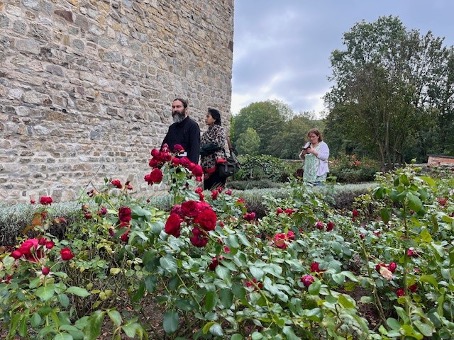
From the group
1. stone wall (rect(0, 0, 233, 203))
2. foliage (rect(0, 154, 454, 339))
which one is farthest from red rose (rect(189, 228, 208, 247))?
stone wall (rect(0, 0, 233, 203))

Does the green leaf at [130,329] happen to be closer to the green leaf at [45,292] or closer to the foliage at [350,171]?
the green leaf at [45,292]

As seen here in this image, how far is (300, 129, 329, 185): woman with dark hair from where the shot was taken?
5.59 meters

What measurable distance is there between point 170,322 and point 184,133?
3.14m

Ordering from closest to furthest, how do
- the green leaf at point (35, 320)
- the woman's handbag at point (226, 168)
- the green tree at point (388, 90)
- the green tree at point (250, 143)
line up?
1. the green leaf at point (35, 320)
2. the woman's handbag at point (226, 168)
3. the green tree at point (388, 90)
4. the green tree at point (250, 143)

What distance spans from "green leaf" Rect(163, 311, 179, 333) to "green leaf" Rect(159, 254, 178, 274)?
0.16 meters

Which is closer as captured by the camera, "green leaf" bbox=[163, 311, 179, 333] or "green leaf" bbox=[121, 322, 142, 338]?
"green leaf" bbox=[121, 322, 142, 338]

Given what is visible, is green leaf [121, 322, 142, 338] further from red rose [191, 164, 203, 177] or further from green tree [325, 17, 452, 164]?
green tree [325, 17, 452, 164]

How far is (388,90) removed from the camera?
1588 cm

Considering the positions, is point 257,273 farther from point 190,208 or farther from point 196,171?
point 196,171

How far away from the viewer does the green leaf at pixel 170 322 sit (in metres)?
1.27

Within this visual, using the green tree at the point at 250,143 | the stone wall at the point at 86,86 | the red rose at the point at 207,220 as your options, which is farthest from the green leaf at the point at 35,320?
the green tree at the point at 250,143

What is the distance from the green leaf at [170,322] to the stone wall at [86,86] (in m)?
4.13

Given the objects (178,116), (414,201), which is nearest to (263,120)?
(178,116)


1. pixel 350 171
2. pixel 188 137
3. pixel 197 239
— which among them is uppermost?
pixel 188 137
